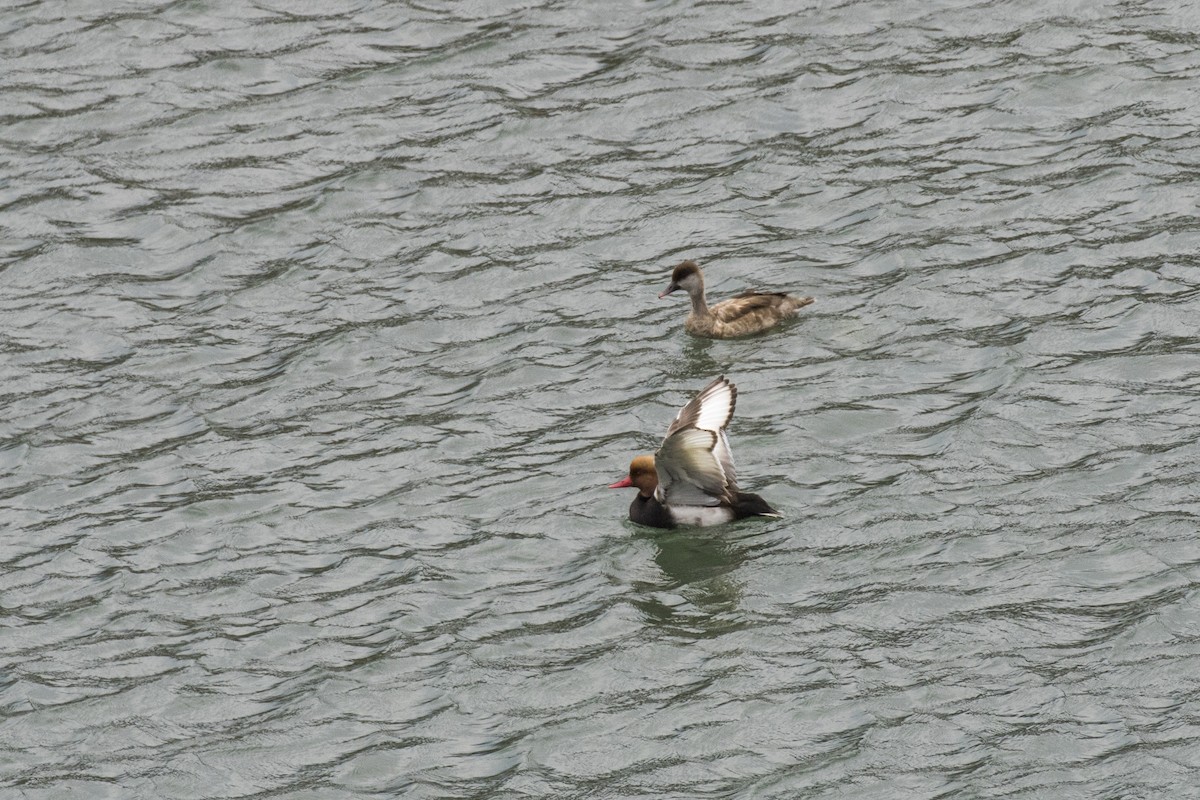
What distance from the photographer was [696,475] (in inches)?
599

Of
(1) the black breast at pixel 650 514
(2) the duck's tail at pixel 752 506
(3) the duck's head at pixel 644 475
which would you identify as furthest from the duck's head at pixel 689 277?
(2) the duck's tail at pixel 752 506

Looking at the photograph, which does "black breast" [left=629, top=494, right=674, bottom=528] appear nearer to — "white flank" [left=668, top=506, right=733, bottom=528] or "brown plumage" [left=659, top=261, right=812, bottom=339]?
"white flank" [left=668, top=506, right=733, bottom=528]

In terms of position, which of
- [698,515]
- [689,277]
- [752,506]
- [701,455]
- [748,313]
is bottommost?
[698,515]

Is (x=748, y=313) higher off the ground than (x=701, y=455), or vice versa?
(x=748, y=313)

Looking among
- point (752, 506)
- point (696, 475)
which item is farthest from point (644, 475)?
point (752, 506)

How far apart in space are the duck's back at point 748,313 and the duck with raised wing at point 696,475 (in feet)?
8.59

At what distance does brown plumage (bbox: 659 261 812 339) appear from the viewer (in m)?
17.8

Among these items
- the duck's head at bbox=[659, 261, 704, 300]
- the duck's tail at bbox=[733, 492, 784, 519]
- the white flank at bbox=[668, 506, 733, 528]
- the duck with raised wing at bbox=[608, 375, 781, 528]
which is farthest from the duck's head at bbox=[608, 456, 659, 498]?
the duck's head at bbox=[659, 261, 704, 300]

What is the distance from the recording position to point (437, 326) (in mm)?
18328

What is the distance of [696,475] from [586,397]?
2093 millimetres

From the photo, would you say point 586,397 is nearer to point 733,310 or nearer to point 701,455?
point 733,310

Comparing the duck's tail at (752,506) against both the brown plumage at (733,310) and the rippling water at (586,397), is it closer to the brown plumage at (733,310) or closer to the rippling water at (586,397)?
the rippling water at (586,397)

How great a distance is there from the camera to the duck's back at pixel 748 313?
17.7 metres

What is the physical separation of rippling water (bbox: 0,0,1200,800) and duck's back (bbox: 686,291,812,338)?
19cm
